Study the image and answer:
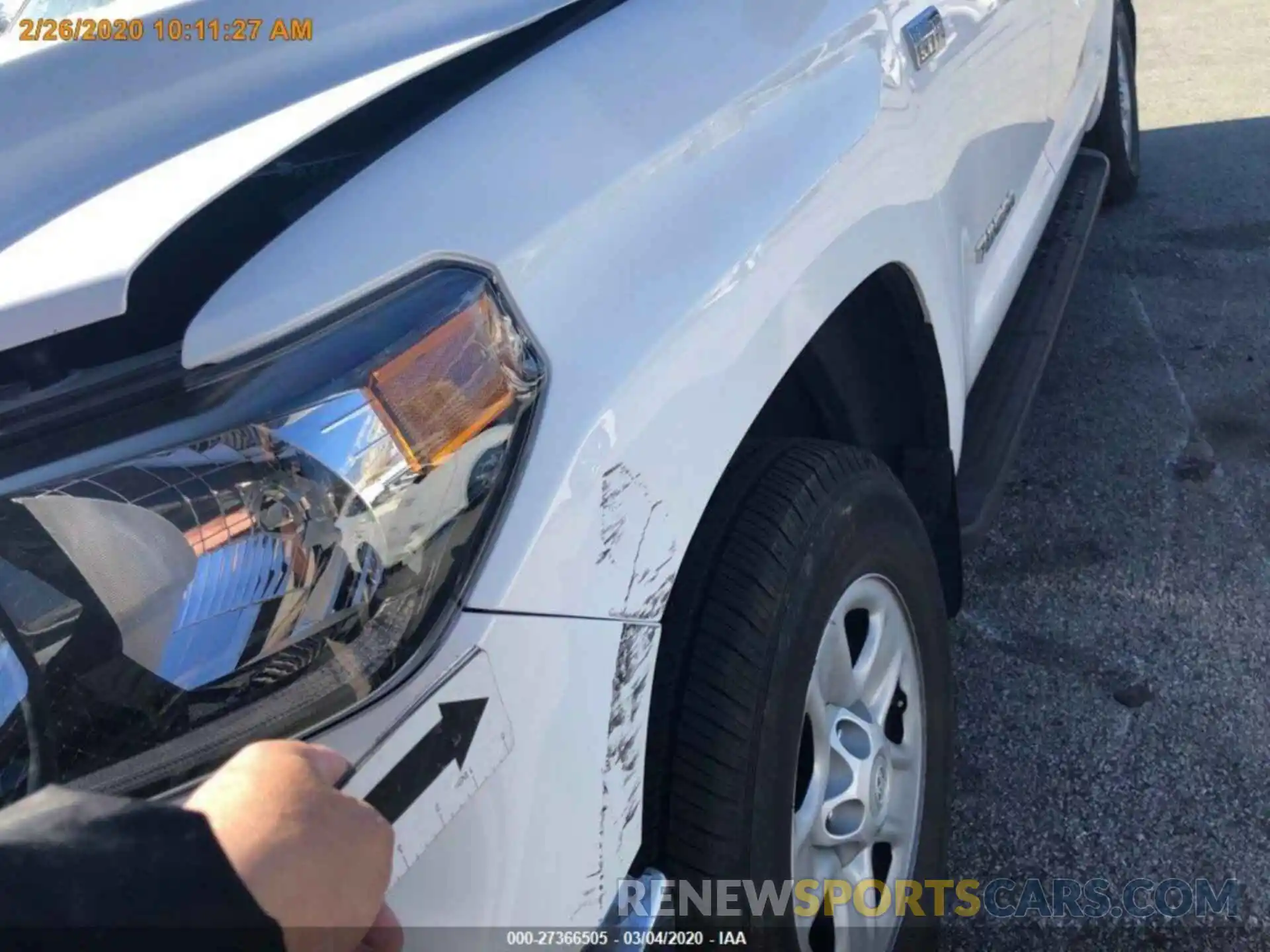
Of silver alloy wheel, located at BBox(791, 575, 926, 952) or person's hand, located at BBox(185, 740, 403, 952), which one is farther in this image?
silver alloy wheel, located at BBox(791, 575, 926, 952)

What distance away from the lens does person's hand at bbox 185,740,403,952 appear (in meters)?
0.79

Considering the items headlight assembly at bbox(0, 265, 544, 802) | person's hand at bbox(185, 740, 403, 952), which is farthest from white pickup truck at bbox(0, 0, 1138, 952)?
person's hand at bbox(185, 740, 403, 952)

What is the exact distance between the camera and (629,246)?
4.39ft

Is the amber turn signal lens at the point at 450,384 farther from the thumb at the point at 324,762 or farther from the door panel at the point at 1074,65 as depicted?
the door panel at the point at 1074,65

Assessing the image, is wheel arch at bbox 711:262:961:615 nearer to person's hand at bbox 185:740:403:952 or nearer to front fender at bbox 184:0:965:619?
front fender at bbox 184:0:965:619

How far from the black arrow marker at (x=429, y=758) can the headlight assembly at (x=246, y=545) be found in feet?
0.22

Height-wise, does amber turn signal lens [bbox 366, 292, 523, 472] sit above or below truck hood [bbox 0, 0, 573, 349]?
below

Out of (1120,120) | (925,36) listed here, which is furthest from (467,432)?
(1120,120)

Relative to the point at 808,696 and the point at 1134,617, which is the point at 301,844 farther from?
the point at 1134,617

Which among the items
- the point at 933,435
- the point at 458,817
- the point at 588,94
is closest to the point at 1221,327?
the point at 933,435

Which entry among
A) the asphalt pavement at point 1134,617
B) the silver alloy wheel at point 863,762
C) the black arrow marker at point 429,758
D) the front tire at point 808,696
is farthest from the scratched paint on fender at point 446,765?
the asphalt pavement at point 1134,617

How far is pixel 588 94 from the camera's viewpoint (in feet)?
4.69

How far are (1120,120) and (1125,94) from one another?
0.19 meters

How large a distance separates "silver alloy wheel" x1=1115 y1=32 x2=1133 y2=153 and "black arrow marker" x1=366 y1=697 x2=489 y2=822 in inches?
194
